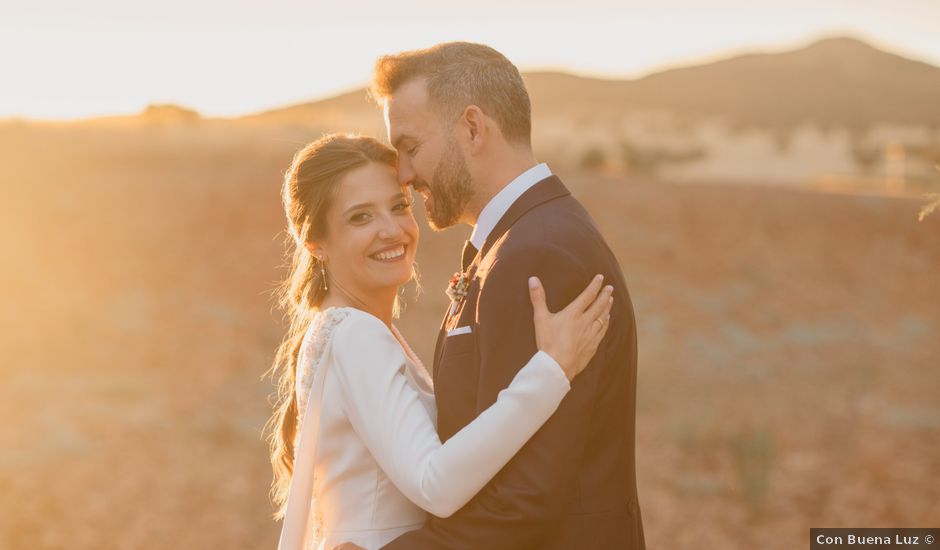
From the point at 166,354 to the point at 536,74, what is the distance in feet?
277

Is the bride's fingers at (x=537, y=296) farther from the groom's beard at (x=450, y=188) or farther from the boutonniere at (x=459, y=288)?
the groom's beard at (x=450, y=188)

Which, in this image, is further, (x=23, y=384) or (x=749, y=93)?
(x=749, y=93)

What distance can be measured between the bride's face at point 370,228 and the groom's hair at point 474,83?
1.25ft

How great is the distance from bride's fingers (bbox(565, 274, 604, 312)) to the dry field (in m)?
6.80

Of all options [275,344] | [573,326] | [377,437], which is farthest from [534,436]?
[275,344]

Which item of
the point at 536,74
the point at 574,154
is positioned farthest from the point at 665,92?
the point at 574,154

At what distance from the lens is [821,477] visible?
33.3 ft

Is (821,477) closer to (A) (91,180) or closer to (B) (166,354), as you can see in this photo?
(B) (166,354)

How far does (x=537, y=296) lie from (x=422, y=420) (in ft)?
1.58

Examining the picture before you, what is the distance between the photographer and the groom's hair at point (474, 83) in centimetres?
292

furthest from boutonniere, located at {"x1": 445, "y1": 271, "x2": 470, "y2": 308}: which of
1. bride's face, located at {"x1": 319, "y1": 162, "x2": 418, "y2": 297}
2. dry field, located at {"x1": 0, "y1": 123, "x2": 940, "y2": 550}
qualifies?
dry field, located at {"x1": 0, "y1": 123, "x2": 940, "y2": 550}

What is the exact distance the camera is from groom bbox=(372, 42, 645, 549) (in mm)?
2600

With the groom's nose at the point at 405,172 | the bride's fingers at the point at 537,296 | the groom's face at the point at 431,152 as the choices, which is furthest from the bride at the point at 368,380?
the groom's face at the point at 431,152

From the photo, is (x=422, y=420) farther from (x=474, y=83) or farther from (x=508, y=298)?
(x=474, y=83)
